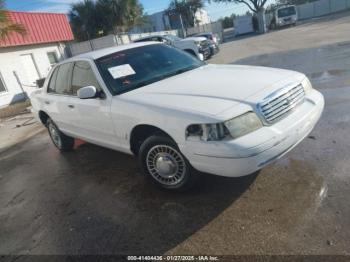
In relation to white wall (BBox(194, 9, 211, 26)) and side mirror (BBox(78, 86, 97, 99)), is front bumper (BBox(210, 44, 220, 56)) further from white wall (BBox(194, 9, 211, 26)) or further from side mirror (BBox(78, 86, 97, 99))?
white wall (BBox(194, 9, 211, 26))

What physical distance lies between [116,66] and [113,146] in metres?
1.09

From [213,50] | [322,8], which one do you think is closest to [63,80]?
[213,50]

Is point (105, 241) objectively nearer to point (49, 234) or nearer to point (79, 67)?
point (49, 234)

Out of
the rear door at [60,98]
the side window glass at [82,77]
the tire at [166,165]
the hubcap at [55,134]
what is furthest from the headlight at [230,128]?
the hubcap at [55,134]

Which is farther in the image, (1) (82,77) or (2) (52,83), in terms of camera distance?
(2) (52,83)

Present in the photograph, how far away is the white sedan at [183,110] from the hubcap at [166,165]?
0.04 feet

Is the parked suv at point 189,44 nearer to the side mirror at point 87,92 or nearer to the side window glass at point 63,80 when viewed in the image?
the side window glass at point 63,80

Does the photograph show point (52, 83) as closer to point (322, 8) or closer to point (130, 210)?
point (130, 210)

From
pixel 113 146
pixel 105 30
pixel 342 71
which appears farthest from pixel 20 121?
pixel 105 30

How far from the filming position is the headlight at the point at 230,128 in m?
3.21

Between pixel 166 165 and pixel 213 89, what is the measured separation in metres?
1.03

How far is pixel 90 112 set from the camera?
15.4ft

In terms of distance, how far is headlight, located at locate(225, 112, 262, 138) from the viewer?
3213 millimetres

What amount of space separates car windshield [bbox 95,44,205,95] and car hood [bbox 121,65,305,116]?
0.20 metres
